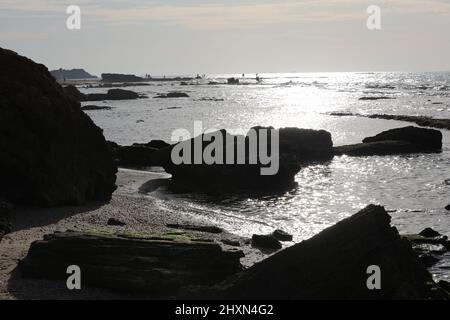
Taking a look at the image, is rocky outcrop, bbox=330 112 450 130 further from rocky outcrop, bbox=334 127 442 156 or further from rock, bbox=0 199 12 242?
rock, bbox=0 199 12 242

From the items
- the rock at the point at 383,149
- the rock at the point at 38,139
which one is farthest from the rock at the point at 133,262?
the rock at the point at 383,149

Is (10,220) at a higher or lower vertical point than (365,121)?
lower

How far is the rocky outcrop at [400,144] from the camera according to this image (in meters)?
53.3

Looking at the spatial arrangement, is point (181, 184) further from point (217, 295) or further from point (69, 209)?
point (217, 295)

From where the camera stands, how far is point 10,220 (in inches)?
862

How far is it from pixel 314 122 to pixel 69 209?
7110 centimetres

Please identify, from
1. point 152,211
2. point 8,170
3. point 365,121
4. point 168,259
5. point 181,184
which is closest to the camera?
point 168,259

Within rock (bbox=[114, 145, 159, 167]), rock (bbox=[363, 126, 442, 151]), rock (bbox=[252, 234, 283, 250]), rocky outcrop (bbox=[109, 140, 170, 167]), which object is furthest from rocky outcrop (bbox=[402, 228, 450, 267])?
rock (bbox=[363, 126, 442, 151])

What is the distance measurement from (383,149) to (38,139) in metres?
36.6

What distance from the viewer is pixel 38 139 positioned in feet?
84.2

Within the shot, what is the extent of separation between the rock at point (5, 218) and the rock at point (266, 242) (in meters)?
9.46

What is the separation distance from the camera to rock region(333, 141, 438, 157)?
53.2 m
